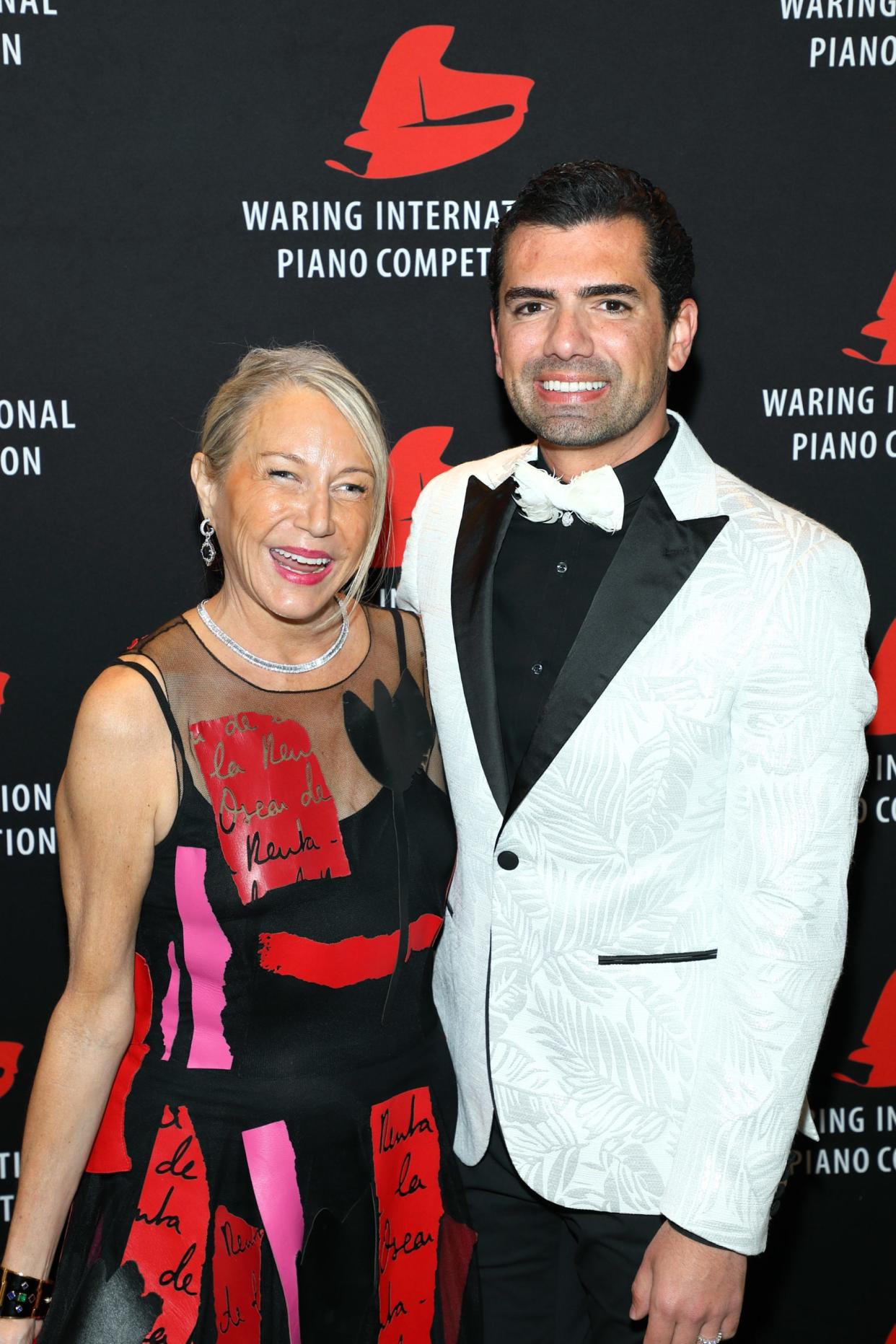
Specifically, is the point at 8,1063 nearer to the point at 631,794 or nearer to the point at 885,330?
the point at 631,794

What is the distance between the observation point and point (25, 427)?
2.60 meters

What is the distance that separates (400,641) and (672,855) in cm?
56

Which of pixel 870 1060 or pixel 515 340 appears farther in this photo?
pixel 870 1060

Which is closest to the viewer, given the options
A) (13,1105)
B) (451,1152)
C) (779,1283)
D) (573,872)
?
(573,872)

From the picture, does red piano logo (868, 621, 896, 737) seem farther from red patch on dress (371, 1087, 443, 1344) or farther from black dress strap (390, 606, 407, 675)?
red patch on dress (371, 1087, 443, 1344)

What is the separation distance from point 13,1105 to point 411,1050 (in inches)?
55.8

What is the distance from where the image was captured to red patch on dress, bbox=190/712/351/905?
1727mm

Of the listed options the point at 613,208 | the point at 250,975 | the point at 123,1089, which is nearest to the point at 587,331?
the point at 613,208

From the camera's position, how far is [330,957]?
69.5 inches

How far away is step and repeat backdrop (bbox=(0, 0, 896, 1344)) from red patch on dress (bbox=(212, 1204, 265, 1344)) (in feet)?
4.00

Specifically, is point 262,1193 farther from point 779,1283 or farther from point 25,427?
point 779,1283

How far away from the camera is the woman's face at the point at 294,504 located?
6.00 ft

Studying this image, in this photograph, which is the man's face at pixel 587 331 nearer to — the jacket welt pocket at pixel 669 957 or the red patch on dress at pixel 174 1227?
the jacket welt pocket at pixel 669 957

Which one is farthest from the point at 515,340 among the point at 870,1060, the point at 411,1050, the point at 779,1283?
the point at 779,1283
